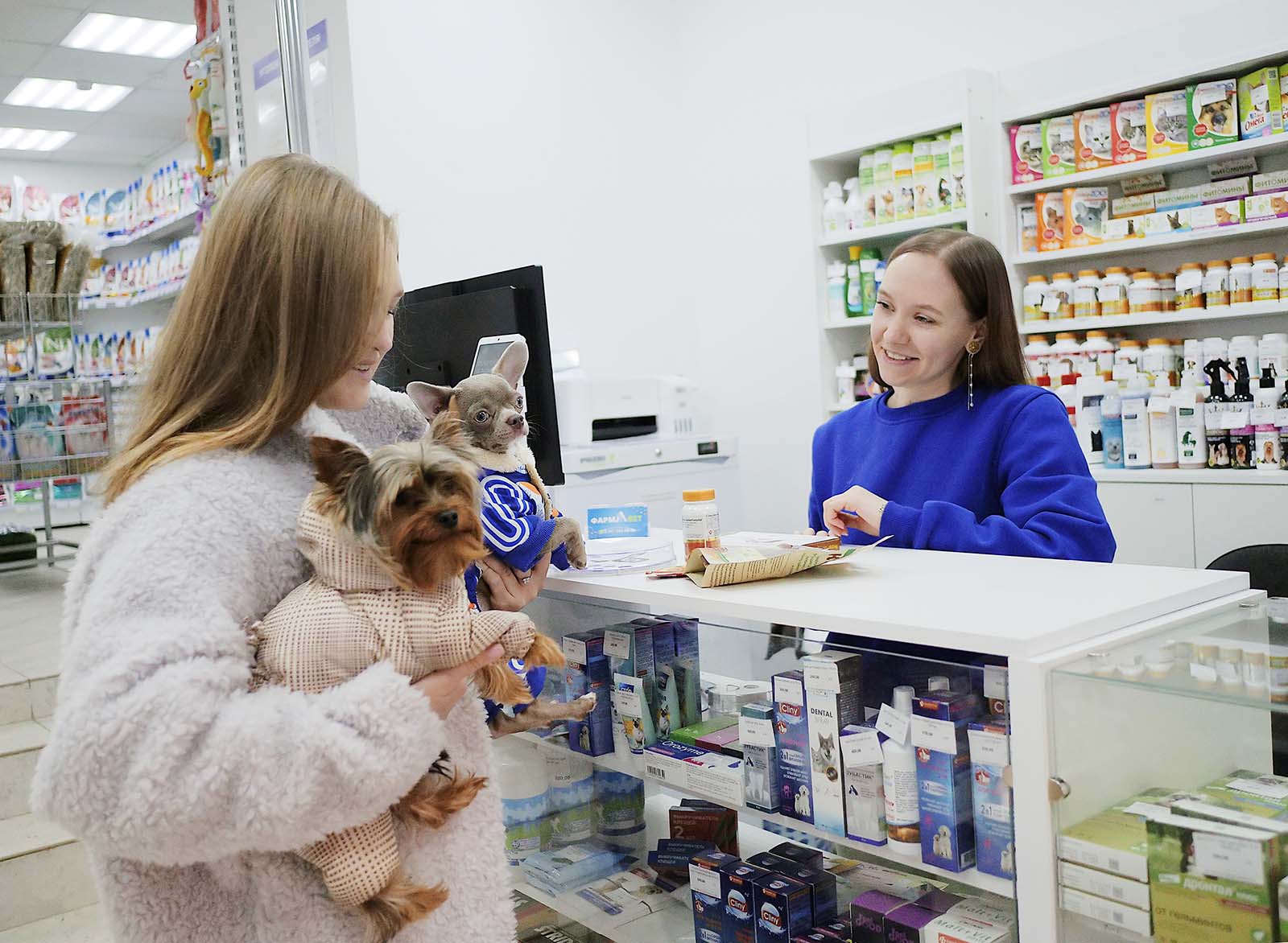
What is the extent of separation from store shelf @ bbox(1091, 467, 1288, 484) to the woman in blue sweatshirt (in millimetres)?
1428

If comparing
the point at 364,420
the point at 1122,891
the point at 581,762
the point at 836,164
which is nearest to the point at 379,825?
the point at 364,420

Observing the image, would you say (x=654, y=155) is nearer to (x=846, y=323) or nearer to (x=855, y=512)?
(x=846, y=323)

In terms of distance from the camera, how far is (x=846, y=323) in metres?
4.76

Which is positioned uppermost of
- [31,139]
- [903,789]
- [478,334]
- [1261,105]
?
[31,139]

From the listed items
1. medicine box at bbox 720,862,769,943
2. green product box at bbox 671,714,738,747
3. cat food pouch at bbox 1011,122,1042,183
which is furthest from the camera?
→ cat food pouch at bbox 1011,122,1042,183

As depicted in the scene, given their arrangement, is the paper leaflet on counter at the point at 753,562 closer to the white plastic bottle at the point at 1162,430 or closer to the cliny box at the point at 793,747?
the cliny box at the point at 793,747

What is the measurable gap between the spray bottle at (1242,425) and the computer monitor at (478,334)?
8.57 feet

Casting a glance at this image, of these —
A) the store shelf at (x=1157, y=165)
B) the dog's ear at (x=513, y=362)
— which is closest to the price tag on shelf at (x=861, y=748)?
the dog's ear at (x=513, y=362)

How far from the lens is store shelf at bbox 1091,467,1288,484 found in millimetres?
3473

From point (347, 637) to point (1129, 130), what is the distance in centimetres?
380

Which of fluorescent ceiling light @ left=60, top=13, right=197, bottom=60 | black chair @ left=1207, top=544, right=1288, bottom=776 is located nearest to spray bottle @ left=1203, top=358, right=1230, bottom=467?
black chair @ left=1207, top=544, right=1288, bottom=776

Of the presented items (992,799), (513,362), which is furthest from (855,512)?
(992,799)

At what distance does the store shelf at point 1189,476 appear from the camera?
347 centimetres

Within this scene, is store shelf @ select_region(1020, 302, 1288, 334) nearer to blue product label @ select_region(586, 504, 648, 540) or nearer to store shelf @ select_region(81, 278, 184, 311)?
blue product label @ select_region(586, 504, 648, 540)
